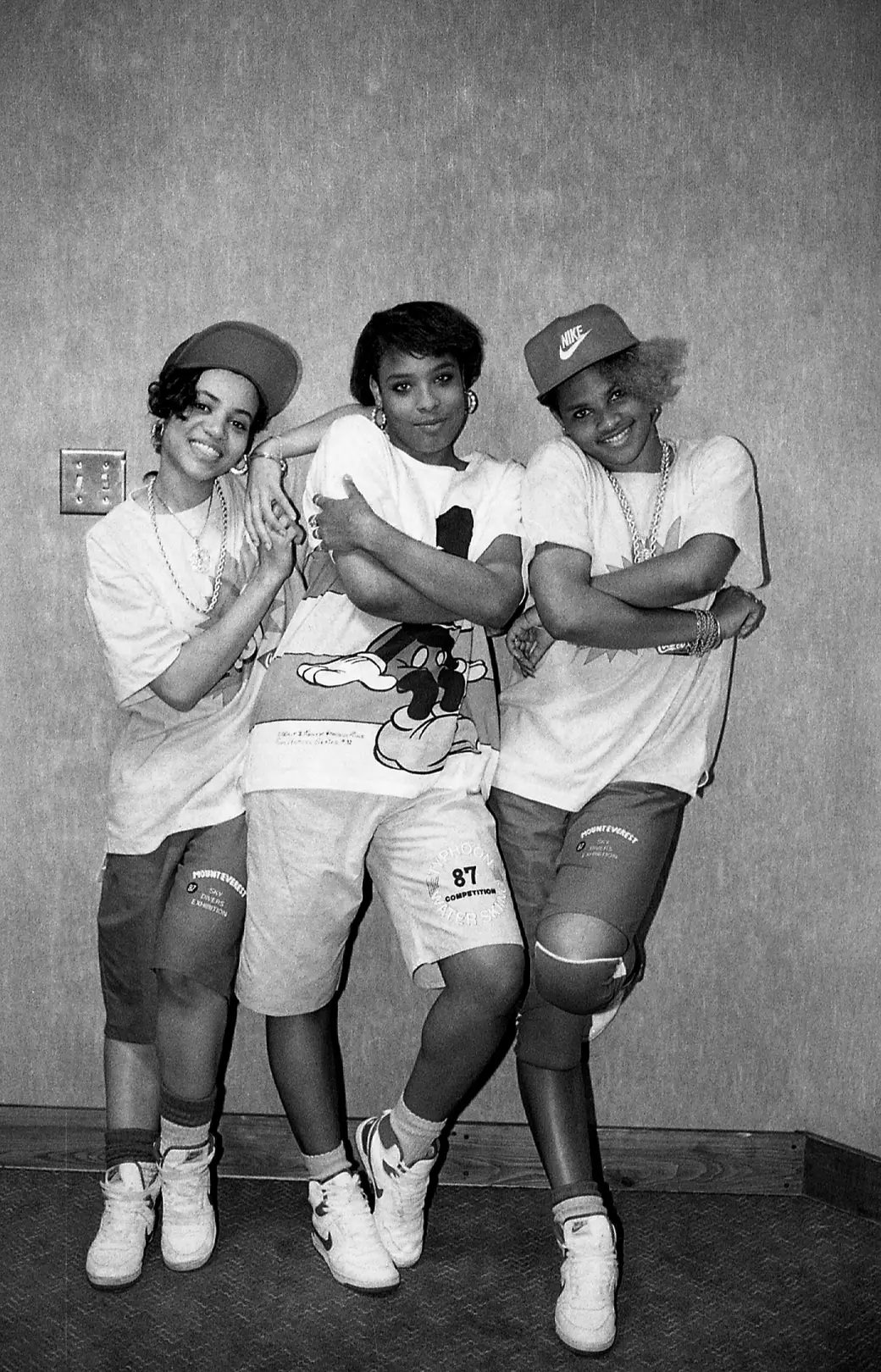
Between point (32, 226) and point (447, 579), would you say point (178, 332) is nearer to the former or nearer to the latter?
point (32, 226)

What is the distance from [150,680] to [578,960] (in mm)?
827

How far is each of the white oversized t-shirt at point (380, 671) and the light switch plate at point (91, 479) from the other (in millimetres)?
535

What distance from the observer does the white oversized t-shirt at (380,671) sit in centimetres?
198

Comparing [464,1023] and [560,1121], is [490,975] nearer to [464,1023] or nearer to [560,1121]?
Result: [464,1023]

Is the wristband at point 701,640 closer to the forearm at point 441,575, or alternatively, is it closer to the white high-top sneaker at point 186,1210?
the forearm at point 441,575

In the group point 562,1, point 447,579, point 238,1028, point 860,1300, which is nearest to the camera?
point 447,579

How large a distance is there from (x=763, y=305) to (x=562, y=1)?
2.20 ft

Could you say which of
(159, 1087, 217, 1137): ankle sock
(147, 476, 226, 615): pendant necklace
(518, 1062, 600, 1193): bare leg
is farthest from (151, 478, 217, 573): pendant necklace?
(518, 1062, 600, 1193): bare leg

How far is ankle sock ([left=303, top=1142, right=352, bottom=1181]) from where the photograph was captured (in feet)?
7.00

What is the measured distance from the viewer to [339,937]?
2068mm

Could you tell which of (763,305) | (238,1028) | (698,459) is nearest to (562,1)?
(763,305)

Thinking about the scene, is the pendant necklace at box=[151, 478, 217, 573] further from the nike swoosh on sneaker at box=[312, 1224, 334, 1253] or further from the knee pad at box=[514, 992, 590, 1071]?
the nike swoosh on sneaker at box=[312, 1224, 334, 1253]

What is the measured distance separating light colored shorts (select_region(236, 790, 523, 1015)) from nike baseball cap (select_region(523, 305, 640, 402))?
70 cm

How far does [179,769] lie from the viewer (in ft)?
7.15
